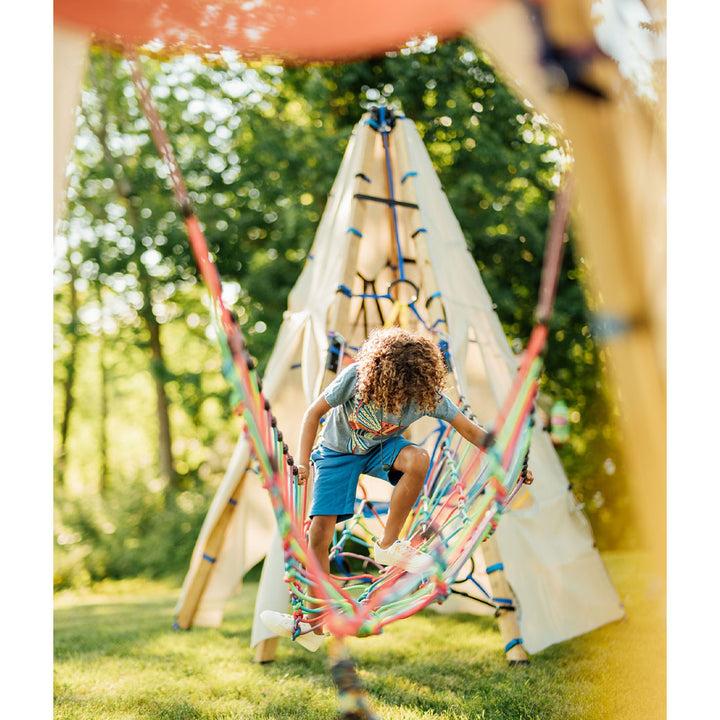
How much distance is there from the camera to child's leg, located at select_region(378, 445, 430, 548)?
221 centimetres

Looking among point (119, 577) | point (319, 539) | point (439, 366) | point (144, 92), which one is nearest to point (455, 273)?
point (439, 366)

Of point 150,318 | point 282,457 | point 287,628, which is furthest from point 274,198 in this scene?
point 287,628

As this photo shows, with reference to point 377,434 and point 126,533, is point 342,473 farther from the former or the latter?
point 126,533

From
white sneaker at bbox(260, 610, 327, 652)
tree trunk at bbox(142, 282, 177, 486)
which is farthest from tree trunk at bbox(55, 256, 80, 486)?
white sneaker at bbox(260, 610, 327, 652)

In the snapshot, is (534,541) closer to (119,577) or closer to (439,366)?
(439,366)

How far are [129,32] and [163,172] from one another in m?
6.68

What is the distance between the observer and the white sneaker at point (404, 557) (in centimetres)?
198

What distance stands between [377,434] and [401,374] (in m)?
0.27

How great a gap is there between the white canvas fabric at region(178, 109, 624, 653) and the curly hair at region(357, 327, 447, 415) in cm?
73

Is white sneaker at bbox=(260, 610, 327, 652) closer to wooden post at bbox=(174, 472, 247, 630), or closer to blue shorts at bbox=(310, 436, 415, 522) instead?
blue shorts at bbox=(310, 436, 415, 522)

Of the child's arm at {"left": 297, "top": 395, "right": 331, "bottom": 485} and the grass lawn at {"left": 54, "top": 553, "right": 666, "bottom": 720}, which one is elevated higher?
the child's arm at {"left": 297, "top": 395, "right": 331, "bottom": 485}

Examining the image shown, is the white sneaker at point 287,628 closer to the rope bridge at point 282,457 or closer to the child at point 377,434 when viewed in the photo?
the child at point 377,434

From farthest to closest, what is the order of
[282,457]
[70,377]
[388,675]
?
1. [70,377]
2. [388,675]
3. [282,457]

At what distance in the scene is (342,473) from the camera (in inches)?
90.0
